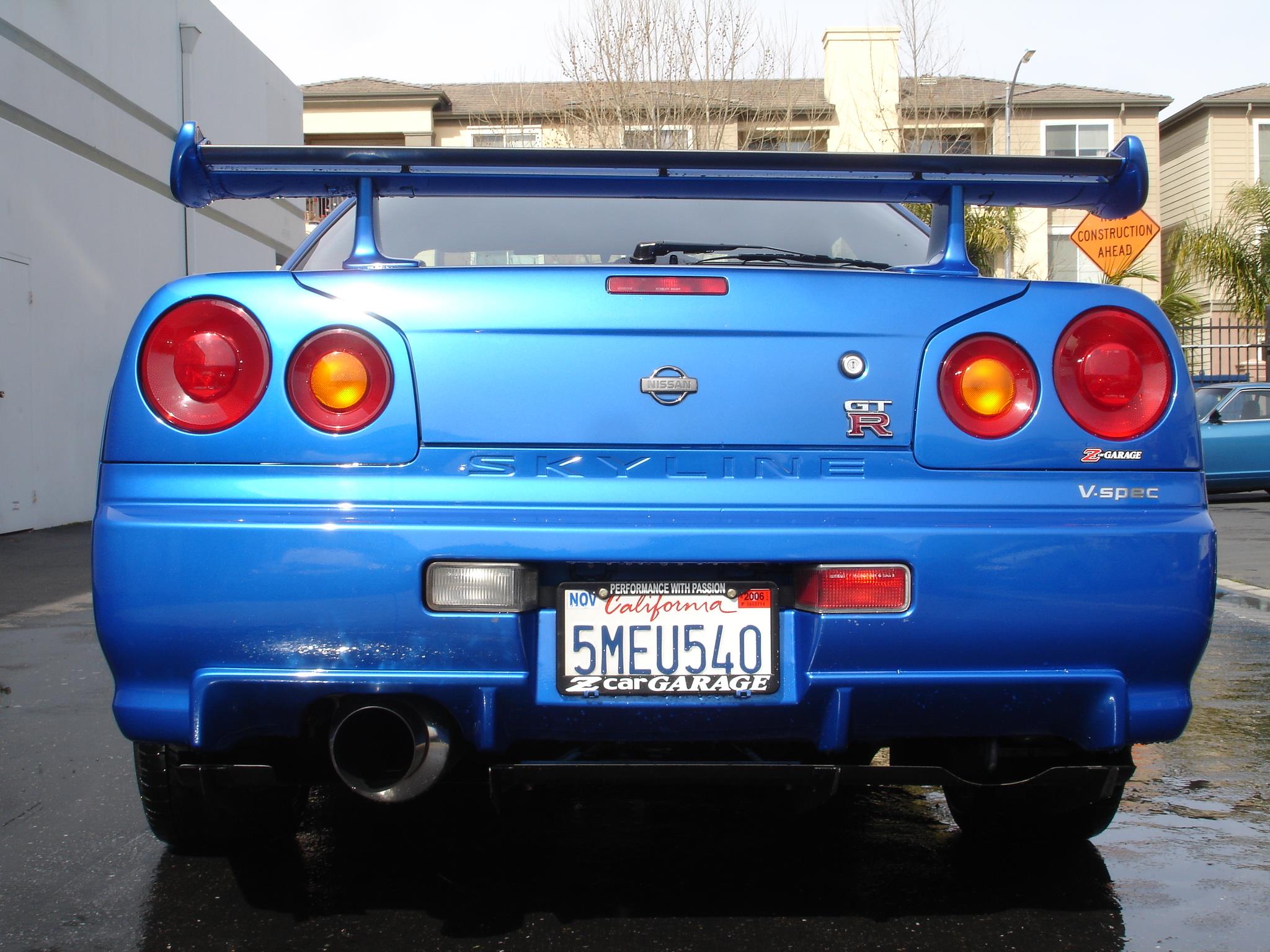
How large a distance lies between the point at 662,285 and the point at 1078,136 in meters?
31.2

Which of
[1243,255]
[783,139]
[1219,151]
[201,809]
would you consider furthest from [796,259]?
[1219,151]

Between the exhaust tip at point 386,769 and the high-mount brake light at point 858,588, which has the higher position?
the high-mount brake light at point 858,588

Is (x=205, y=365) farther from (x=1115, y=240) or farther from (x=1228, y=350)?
(x=1228, y=350)

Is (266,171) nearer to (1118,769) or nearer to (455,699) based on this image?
(455,699)

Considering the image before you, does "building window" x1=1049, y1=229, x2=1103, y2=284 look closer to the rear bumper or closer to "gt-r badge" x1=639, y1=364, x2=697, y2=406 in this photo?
the rear bumper

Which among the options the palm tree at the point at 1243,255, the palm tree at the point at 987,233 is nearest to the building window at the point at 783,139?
the palm tree at the point at 987,233

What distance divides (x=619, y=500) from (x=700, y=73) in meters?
21.9

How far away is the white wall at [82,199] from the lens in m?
11.3

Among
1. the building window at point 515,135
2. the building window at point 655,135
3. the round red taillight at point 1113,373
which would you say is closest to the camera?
the round red taillight at point 1113,373

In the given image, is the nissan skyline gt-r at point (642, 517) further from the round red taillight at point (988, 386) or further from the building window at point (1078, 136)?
the building window at point (1078, 136)

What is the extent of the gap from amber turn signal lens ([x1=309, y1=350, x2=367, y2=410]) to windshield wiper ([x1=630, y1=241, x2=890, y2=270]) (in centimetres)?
74

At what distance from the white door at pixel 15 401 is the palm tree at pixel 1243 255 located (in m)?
20.4

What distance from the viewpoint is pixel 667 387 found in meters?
2.24

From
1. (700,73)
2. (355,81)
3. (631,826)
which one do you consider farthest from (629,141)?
(631,826)
